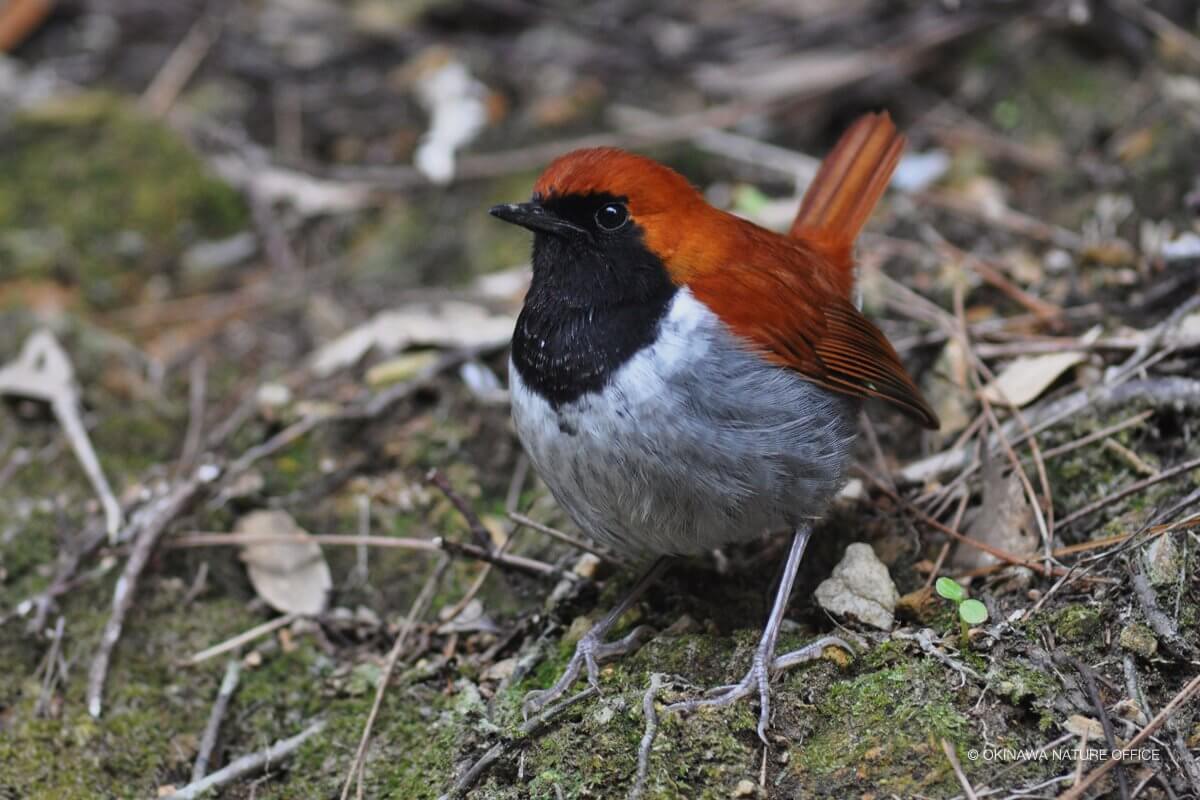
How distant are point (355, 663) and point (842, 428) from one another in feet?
5.58

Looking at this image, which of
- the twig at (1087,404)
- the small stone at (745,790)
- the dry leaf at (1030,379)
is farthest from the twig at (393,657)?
the dry leaf at (1030,379)

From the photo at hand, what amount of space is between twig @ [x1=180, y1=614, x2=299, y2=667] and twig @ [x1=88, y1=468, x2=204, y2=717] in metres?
0.24

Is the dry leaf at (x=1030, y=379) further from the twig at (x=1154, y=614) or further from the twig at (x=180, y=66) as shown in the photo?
the twig at (x=180, y=66)

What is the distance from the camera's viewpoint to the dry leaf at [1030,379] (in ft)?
12.8

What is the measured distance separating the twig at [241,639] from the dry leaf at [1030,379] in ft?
8.13

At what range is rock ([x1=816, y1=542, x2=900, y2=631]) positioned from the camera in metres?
3.23

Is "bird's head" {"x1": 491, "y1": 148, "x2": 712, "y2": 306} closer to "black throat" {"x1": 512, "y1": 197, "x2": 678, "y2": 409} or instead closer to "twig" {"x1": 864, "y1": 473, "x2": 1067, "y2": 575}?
"black throat" {"x1": 512, "y1": 197, "x2": 678, "y2": 409}

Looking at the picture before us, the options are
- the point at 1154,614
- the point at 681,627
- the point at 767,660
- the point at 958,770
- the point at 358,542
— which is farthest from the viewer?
the point at 358,542

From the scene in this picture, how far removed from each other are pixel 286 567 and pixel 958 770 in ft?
7.66

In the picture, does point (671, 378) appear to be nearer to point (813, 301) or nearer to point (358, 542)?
point (813, 301)

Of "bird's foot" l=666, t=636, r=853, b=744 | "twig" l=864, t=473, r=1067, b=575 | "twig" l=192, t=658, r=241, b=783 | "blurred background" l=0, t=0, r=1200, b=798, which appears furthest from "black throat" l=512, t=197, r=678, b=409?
"twig" l=192, t=658, r=241, b=783

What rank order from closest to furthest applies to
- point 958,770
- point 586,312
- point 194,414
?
point 958,770, point 586,312, point 194,414

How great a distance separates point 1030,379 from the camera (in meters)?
3.96

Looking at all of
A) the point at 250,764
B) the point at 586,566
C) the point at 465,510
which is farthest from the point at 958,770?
the point at 250,764
